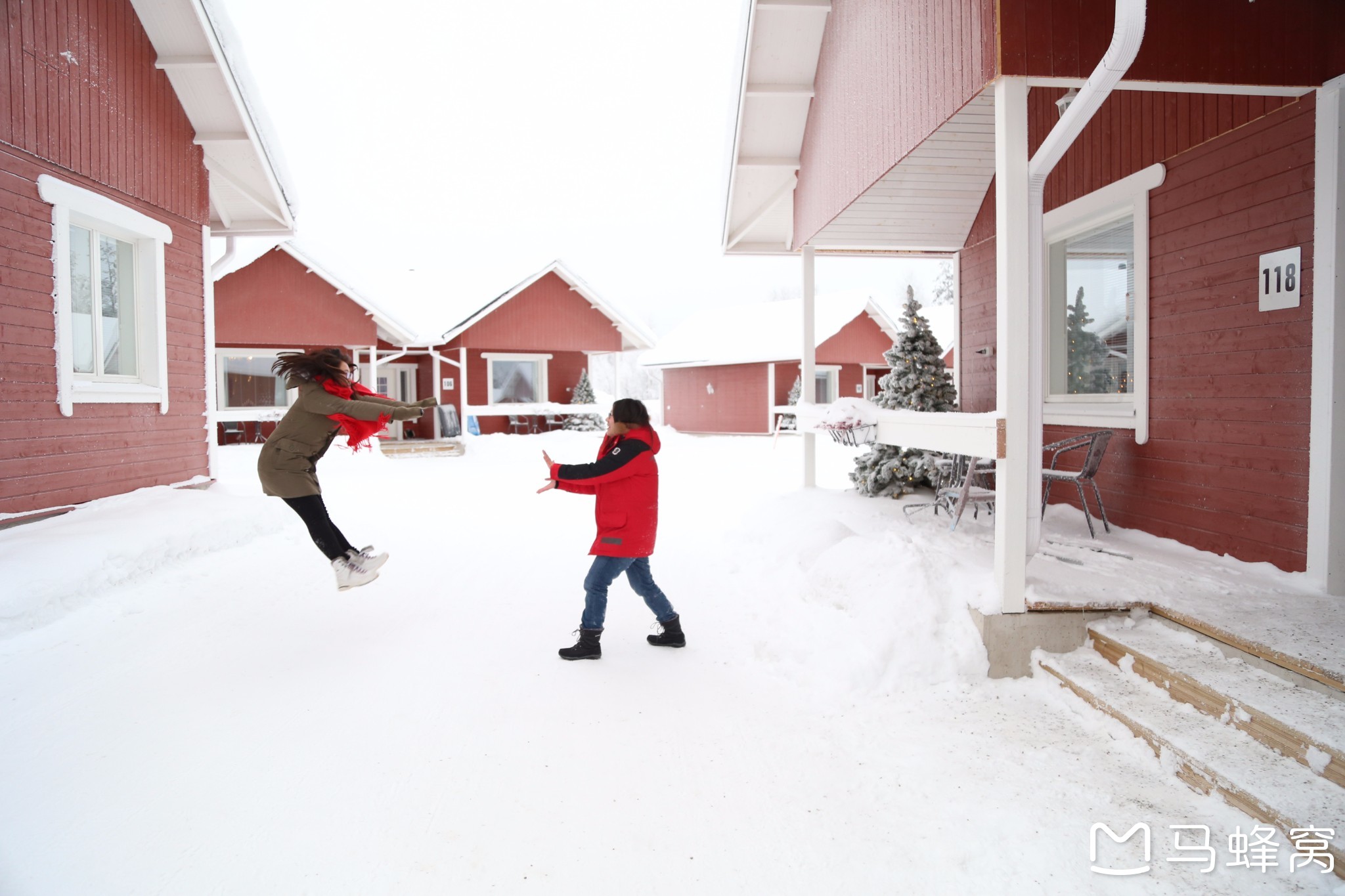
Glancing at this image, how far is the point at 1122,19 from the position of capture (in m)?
3.40

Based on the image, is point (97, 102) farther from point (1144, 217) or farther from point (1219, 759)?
point (1219, 759)

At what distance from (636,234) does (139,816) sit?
439 ft

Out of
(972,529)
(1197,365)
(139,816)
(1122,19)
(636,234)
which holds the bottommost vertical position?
(139,816)

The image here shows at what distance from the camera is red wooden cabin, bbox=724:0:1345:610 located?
4008mm

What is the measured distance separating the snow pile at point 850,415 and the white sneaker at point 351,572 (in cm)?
368

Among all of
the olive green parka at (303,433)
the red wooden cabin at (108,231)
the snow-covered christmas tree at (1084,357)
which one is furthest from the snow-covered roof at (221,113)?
the snow-covered christmas tree at (1084,357)

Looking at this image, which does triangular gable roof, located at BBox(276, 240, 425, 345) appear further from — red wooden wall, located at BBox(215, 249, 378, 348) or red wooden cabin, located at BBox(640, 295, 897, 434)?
red wooden cabin, located at BBox(640, 295, 897, 434)

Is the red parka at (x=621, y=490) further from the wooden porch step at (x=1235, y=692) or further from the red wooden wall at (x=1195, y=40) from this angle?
Answer: the red wooden wall at (x=1195, y=40)

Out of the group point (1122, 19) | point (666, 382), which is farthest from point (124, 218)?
point (666, 382)

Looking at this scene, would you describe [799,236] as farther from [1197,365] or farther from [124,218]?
[124,218]

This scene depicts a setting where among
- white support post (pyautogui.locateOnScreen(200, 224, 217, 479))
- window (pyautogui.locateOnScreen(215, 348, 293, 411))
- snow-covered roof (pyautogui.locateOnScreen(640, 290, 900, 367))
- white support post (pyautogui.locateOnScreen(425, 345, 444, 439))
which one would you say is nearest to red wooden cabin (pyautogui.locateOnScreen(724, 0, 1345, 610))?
white support post (pyautogui.locateOnScreen(200, 224, 217, 479))

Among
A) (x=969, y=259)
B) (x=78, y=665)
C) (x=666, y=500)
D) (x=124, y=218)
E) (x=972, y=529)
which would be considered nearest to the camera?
(x=78, y=665)

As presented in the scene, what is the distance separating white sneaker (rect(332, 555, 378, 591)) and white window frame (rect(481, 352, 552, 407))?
18.1m

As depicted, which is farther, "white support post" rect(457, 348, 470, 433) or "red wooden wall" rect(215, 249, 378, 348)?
"white support post" rect(457, 348, 470, 433)
